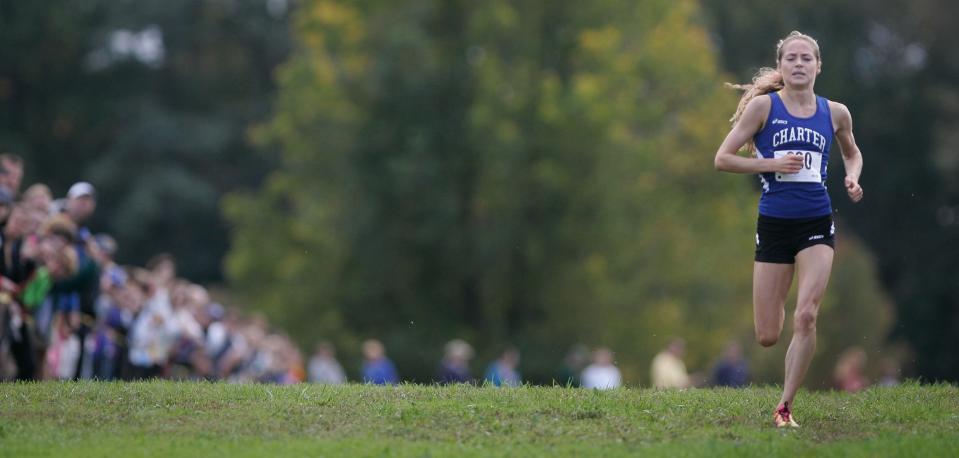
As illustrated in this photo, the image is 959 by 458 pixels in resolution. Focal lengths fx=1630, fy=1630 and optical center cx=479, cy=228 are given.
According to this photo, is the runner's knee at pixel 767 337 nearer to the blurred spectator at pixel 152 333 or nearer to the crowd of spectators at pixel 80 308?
the crowd of spectators at pixel 80 308

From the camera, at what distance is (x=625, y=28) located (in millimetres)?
43125

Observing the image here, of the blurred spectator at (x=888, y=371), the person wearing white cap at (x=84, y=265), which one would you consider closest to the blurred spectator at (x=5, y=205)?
the person wearing white cap at (x=84, y=265)

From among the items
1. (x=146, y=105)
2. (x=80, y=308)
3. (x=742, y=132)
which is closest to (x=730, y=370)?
(x=80, y=308)

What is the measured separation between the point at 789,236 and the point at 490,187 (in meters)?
29.2

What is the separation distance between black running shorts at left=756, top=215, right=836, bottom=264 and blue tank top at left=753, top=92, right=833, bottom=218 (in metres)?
0.05

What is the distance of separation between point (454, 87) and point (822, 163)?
3004cm

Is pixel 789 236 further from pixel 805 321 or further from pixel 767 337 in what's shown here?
pixel 767 337

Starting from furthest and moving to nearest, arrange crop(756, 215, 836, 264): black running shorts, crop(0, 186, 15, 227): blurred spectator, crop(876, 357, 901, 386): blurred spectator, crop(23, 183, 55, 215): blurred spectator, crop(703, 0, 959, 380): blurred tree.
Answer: crop(703, 0, 959, 380): blurred tree → crop(876, 357, 901, 386): blurred spectator → crop(23, 183, 55, 215): blurred spectator → crop(0, 186, 15, 227): blurred spectator → crop(756, 215, 836, 264): black running shorts

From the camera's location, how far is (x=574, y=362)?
36.3m

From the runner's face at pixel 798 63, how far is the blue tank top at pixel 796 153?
179 mm

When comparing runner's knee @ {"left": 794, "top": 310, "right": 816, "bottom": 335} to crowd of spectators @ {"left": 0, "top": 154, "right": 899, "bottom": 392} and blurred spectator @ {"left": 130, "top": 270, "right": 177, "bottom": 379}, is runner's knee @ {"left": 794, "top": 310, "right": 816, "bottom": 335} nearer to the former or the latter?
crowd of spectators @ {"left": 0, "top": 154, "right": 899, "bottom": 392}

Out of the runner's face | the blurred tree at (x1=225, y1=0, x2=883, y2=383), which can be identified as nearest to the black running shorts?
the runner's face

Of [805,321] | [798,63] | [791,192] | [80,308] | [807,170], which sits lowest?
[80,308]

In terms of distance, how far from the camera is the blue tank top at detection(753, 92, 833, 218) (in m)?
11.8
